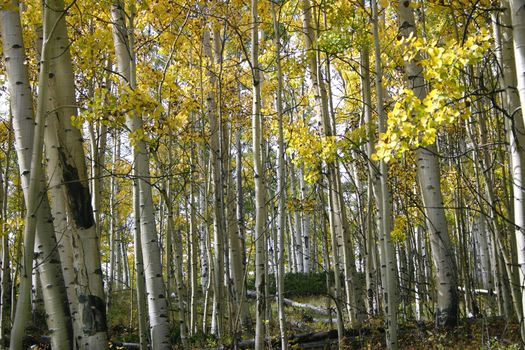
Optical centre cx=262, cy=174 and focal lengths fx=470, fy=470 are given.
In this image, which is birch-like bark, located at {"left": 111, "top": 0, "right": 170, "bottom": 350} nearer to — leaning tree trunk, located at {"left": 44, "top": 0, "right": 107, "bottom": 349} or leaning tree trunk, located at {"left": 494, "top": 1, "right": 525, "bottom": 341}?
leaning tree trunk, located at {"left": 44, "top": 0, "right": 107, "bottom": 349}

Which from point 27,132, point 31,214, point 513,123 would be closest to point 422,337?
point 513,123

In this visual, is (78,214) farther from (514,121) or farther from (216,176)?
(216,176)

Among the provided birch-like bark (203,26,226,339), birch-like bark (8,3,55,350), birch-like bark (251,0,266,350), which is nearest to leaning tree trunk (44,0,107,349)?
birch-like bark (8,3,55,350)

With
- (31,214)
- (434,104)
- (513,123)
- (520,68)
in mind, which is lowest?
(31,214)

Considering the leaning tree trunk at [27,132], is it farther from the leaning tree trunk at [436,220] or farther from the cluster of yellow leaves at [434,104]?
the leaning tree trunk at [436,220]

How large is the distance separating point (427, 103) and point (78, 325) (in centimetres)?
309

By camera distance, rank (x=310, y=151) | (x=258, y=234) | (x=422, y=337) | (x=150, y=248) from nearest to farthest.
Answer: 1. (x=258, y=234)
2. (x=150, y=248)
3. (x=422, y=337)
4. (x=310, y=151)

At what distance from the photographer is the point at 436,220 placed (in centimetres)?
580

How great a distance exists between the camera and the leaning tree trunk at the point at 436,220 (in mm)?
5691

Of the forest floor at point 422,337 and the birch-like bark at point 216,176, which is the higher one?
the birch-like bark at point 216,176

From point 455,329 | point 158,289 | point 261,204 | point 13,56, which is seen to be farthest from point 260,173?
point 455,329

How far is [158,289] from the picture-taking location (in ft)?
15.7

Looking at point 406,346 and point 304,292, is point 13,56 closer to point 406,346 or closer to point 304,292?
point 406,346

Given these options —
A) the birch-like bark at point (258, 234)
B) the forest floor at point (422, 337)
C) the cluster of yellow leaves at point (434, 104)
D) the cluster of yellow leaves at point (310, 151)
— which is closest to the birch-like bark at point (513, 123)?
the cluster of yellow leaves at point (434, 104)
